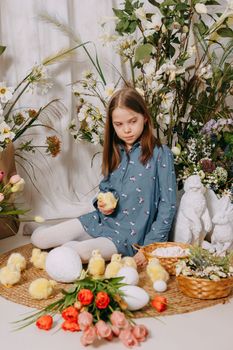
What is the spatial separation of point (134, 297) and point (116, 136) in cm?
94

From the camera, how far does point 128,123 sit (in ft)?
8.05

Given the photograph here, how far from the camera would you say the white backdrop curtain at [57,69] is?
321 cm

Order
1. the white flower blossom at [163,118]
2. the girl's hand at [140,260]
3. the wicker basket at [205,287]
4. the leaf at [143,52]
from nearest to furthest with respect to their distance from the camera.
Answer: the wicker basket at [205,287] → the girl's hand at [140,260] → the leaf at [143,52] → the white flower blossom at [163,118]

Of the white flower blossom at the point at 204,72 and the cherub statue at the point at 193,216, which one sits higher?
the white flower blossom at the point at 204,72

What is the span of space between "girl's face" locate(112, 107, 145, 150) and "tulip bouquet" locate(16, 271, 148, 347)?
2.58 ft

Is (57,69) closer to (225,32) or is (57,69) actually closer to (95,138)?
(95,138)

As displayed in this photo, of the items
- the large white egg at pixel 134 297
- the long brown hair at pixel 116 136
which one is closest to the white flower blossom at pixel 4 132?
the long brown hair at pixel 116 136

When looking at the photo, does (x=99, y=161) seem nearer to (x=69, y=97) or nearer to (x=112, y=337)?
(x=69, y=97)

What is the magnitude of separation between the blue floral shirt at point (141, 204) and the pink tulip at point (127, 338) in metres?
0.75

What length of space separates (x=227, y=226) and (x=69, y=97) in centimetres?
135

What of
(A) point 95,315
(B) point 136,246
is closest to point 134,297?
(A) point 95,315

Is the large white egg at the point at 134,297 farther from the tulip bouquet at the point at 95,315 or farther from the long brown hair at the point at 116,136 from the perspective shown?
the long brown hair at the point at 116,136

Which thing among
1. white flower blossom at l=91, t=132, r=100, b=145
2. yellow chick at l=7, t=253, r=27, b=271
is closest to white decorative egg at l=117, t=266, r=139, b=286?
yellow chick at l=7, t=253, r=27, b=271

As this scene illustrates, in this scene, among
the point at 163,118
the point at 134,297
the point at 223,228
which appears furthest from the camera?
the point at 163,118
